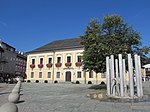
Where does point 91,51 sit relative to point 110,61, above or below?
above

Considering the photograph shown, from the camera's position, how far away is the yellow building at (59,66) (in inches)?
1661

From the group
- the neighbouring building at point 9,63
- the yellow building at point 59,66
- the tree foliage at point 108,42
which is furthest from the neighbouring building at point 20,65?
the tree foliage at point 108,42

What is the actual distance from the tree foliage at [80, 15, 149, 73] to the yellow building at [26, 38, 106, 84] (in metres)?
22.7

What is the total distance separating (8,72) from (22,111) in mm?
63361

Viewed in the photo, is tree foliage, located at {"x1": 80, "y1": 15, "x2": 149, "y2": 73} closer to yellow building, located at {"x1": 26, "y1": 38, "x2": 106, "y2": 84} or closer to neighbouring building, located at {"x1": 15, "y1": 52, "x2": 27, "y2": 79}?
yellow building, located at {"x1": 26, "y1": 38, "x2": 106, "y2": 84}

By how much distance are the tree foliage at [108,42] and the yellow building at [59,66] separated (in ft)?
74.4

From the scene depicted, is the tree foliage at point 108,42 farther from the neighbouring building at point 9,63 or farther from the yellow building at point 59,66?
the neighbouring building at point 9,63

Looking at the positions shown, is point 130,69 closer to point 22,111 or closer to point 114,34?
point 114,34

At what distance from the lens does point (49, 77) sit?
46.6m

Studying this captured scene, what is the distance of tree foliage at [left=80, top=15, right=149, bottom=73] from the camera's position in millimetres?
17062

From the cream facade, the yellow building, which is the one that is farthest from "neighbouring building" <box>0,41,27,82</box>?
the cream facade

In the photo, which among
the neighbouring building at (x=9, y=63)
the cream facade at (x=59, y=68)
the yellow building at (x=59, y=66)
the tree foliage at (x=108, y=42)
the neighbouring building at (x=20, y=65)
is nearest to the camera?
the tree foliage at (x=108, y=42)

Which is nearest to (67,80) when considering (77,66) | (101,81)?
(77,66)

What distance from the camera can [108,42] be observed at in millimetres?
17406
